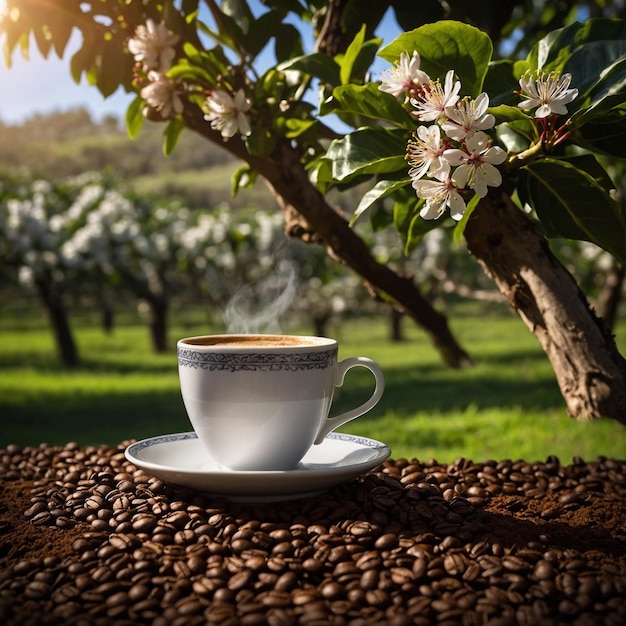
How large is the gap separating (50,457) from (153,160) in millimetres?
38743

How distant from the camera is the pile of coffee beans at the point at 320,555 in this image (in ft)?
3.43

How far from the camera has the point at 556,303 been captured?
149 cm

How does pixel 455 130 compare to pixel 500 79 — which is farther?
pixel 500 79

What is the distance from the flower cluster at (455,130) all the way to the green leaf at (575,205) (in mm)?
116

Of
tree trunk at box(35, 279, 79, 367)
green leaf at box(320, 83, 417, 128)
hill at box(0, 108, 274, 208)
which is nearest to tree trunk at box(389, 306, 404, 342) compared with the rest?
tree trunk at box(35, 279, 79, 367)

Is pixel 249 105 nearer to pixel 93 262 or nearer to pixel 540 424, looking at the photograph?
pixel 540 424

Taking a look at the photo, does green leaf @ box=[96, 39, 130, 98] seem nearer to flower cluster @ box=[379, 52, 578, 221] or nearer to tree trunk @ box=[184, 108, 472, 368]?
tree trunk @ box=[184, 108, 472, 368]

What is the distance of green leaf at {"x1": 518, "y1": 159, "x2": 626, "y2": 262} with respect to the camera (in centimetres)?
130

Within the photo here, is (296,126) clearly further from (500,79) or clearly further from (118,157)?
(118,157)

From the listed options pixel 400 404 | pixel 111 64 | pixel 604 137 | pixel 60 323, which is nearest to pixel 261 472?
pixel 604 137

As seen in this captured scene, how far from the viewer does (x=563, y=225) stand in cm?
138

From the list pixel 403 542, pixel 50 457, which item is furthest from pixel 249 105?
pixel 50 457

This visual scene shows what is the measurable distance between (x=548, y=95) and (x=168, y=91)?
822mm

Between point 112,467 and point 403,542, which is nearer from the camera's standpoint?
point 403,542
